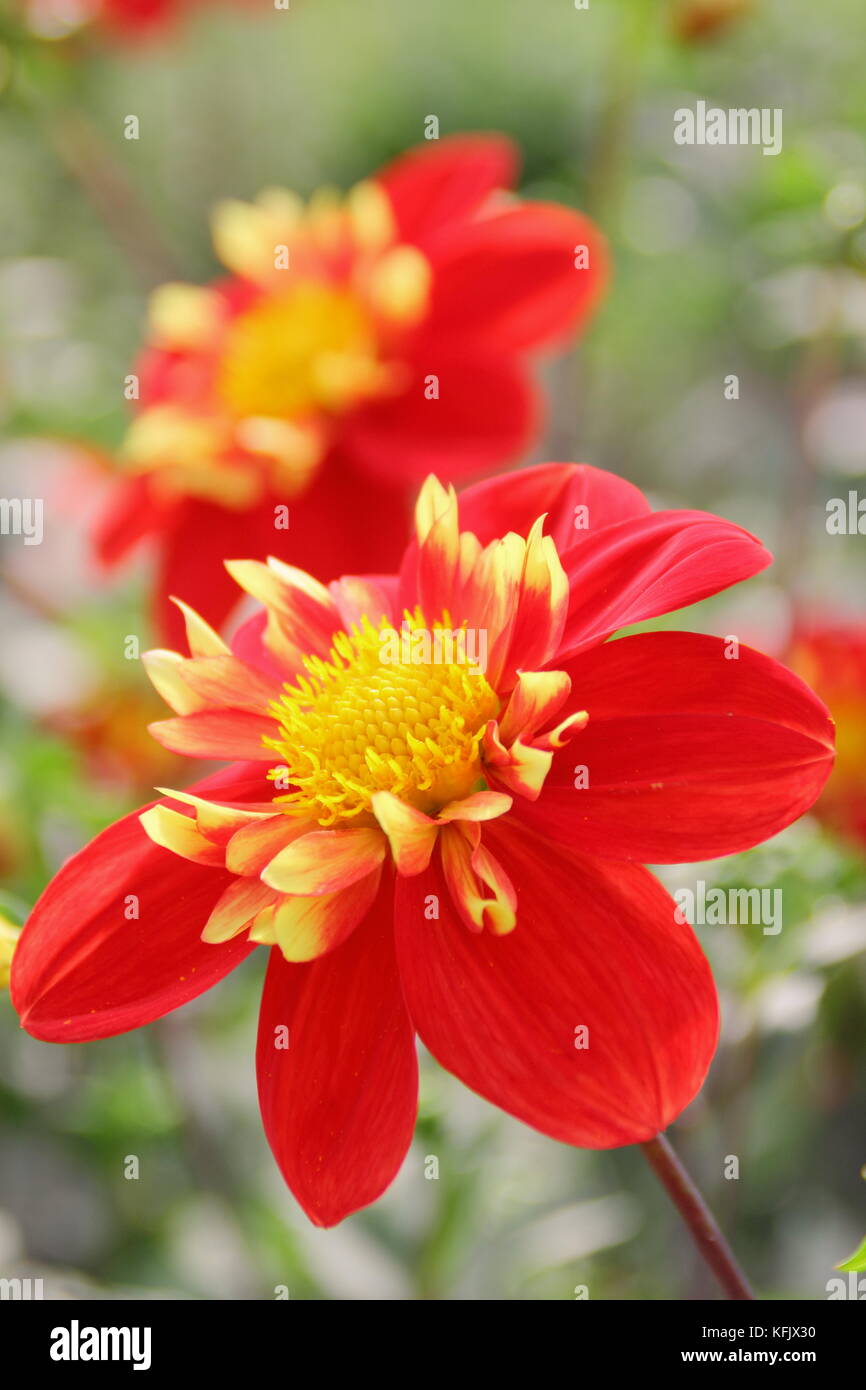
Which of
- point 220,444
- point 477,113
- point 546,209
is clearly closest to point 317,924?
point 220,444

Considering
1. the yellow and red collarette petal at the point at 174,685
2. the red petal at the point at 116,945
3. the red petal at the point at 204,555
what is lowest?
the red petal at the point at 116,945

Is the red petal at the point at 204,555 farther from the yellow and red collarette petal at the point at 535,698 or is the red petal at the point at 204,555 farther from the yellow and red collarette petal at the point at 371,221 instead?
the yellow and red collarette petal at the point at 535,698

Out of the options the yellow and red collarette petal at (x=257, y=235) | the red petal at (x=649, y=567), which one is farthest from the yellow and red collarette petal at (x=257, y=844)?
the yellow and red collarette petal at (x=257, y=235)

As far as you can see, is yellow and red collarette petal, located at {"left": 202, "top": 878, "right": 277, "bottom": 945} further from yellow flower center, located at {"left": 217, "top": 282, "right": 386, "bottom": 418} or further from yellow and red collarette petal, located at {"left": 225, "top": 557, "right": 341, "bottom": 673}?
yellow flower center, located at {"left": 217, "top": 282, "right": 386, "bottom": 418}

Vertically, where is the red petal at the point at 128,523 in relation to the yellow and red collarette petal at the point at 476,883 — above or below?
above

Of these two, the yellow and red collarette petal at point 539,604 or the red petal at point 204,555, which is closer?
the yellow and red collarette petal at point 539,604

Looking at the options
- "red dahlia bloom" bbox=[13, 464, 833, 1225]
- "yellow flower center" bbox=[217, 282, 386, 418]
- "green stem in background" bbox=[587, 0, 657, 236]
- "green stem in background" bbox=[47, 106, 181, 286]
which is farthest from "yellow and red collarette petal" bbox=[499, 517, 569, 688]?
"green stem in background" bbox=[47, 106, 181, 286]
